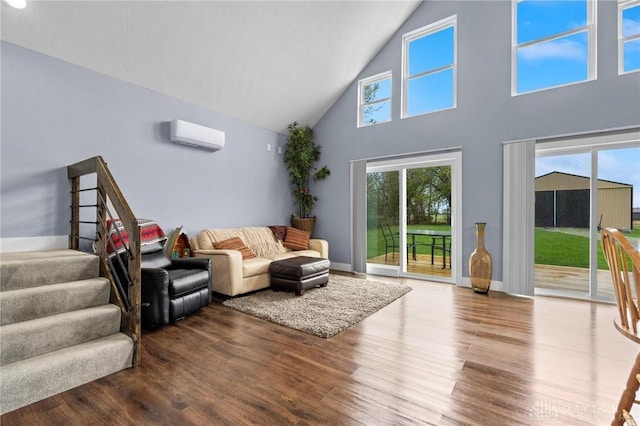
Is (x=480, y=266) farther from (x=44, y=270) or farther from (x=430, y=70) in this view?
(x=44, y=270)

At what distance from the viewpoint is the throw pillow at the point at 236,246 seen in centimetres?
408

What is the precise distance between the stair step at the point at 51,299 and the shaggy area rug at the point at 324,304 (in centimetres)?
140

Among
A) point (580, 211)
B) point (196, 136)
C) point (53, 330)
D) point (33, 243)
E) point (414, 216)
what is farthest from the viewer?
point (414, 216)

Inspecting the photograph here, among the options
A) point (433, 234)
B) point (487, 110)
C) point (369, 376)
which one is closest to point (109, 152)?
point (369, 376)

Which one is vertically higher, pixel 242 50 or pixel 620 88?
pixel 242 50

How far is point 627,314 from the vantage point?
3.95ft

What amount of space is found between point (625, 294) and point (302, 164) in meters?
5.15

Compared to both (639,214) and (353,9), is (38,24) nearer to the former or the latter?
(353,9)

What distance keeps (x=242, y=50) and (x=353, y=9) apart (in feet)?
5.79

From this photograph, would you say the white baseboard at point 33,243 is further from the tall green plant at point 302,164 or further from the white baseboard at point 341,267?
the white baseboard at point 341,267

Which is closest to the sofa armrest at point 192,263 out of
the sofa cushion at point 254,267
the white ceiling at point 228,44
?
the sofa cushion at point 254,267

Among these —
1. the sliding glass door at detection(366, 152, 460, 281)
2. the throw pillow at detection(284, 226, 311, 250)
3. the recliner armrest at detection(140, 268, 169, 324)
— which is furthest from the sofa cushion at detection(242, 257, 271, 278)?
the sliding glass door at detection(366, 152, 460, 281)

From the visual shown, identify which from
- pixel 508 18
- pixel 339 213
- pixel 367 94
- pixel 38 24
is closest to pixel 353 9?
pixel 367 94

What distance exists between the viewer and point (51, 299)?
6.90 ft
